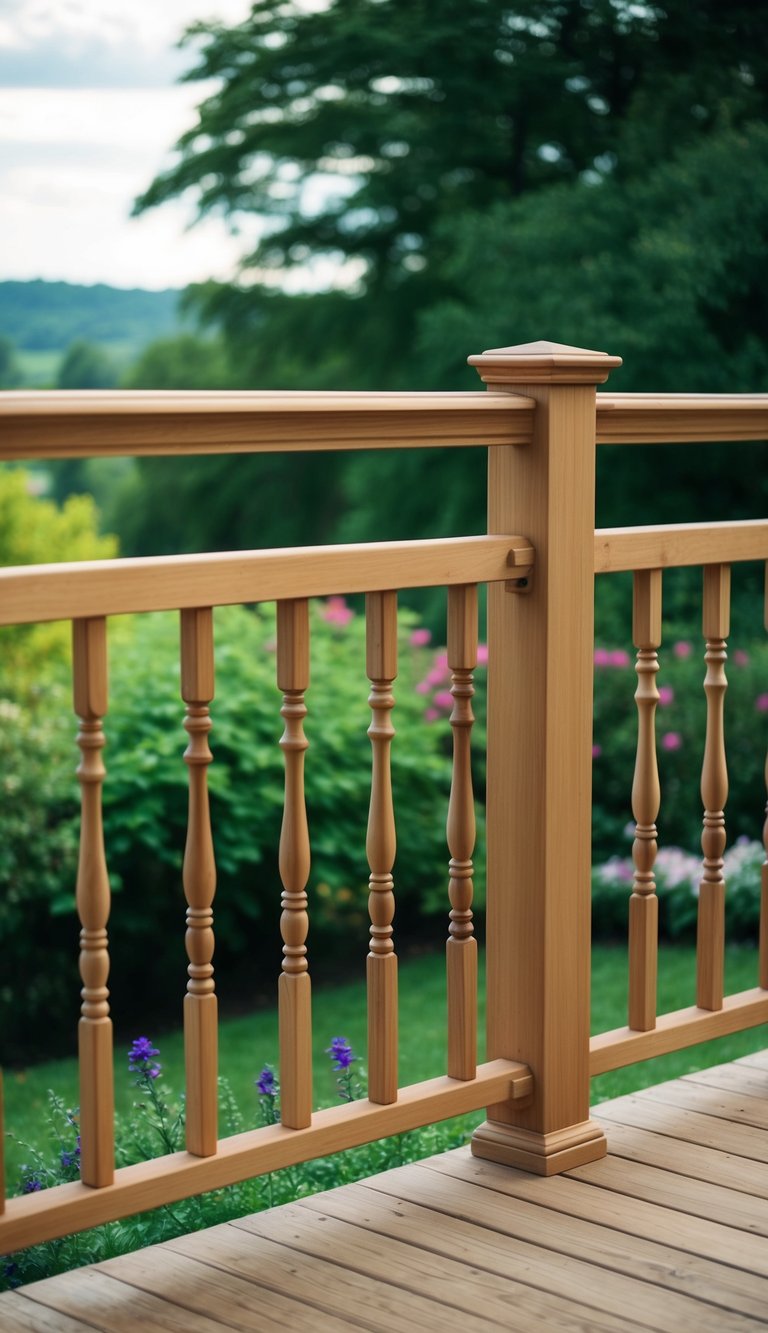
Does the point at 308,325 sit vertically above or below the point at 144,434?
above

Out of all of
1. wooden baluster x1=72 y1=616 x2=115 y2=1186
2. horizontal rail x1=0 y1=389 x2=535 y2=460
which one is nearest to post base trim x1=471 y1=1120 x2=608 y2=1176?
wooden baluster x1=72 y1=616 x2=115 y2=1186

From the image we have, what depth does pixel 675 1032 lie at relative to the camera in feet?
8.58

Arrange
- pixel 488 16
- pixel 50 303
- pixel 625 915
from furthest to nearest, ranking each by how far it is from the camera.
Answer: pixel 50 303, pixel 488 16, pixel 625 915

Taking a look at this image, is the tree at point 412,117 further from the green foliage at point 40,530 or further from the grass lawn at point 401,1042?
the grass lawn at point 401,1042

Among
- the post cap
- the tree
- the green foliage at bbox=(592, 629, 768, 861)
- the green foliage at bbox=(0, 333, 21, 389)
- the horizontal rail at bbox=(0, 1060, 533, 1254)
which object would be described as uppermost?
the tree

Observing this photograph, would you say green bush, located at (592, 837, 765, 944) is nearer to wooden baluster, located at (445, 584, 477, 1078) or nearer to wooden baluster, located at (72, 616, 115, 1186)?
wooden baluster, located at (445, 584, 477, 1078)

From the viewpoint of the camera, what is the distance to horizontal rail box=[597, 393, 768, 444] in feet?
7.80

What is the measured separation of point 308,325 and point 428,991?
884 centimetres

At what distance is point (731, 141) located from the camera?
925cm

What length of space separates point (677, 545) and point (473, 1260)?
1147mm

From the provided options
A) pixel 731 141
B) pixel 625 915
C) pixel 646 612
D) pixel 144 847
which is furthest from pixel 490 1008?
pixel 731 141

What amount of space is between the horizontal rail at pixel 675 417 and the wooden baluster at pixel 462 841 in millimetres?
360

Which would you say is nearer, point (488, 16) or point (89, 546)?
point (89, 546)

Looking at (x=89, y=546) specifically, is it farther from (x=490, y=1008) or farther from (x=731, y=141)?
(x=490, y=1008)
